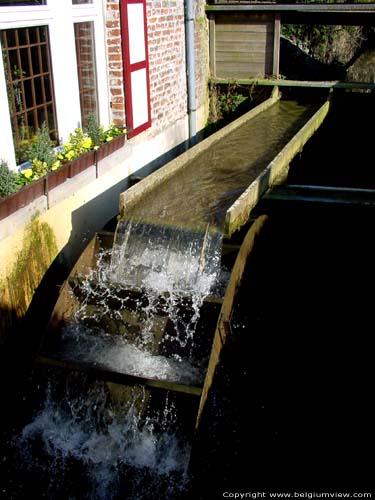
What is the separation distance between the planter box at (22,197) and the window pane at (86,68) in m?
1.44

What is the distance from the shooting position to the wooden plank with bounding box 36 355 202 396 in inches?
142

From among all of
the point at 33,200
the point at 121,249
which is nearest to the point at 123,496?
the point at 121,249

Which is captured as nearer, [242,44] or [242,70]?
[242,44]

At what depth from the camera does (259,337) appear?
4488 millimetres

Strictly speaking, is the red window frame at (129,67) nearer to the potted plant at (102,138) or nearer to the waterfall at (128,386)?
the potted plant at (102,138)

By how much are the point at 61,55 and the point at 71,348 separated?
252cm

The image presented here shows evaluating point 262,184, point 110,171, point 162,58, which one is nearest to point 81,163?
point 110,171

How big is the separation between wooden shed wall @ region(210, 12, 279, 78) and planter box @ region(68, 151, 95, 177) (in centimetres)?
406

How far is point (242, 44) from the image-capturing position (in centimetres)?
819

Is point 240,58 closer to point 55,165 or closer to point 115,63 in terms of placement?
point 115,63

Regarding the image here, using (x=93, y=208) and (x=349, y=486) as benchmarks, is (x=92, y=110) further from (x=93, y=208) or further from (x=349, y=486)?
(x=349, y=486)

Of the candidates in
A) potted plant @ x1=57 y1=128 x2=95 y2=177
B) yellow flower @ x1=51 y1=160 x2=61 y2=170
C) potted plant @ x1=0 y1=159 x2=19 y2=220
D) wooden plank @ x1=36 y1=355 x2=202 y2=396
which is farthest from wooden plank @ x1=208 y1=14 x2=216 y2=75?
wooden plank @ x1=36 y1=355 x2=202 y2=396

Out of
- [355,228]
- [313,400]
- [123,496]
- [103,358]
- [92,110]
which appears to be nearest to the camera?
[123,496]

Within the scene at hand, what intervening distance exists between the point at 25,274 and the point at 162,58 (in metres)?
3.44
